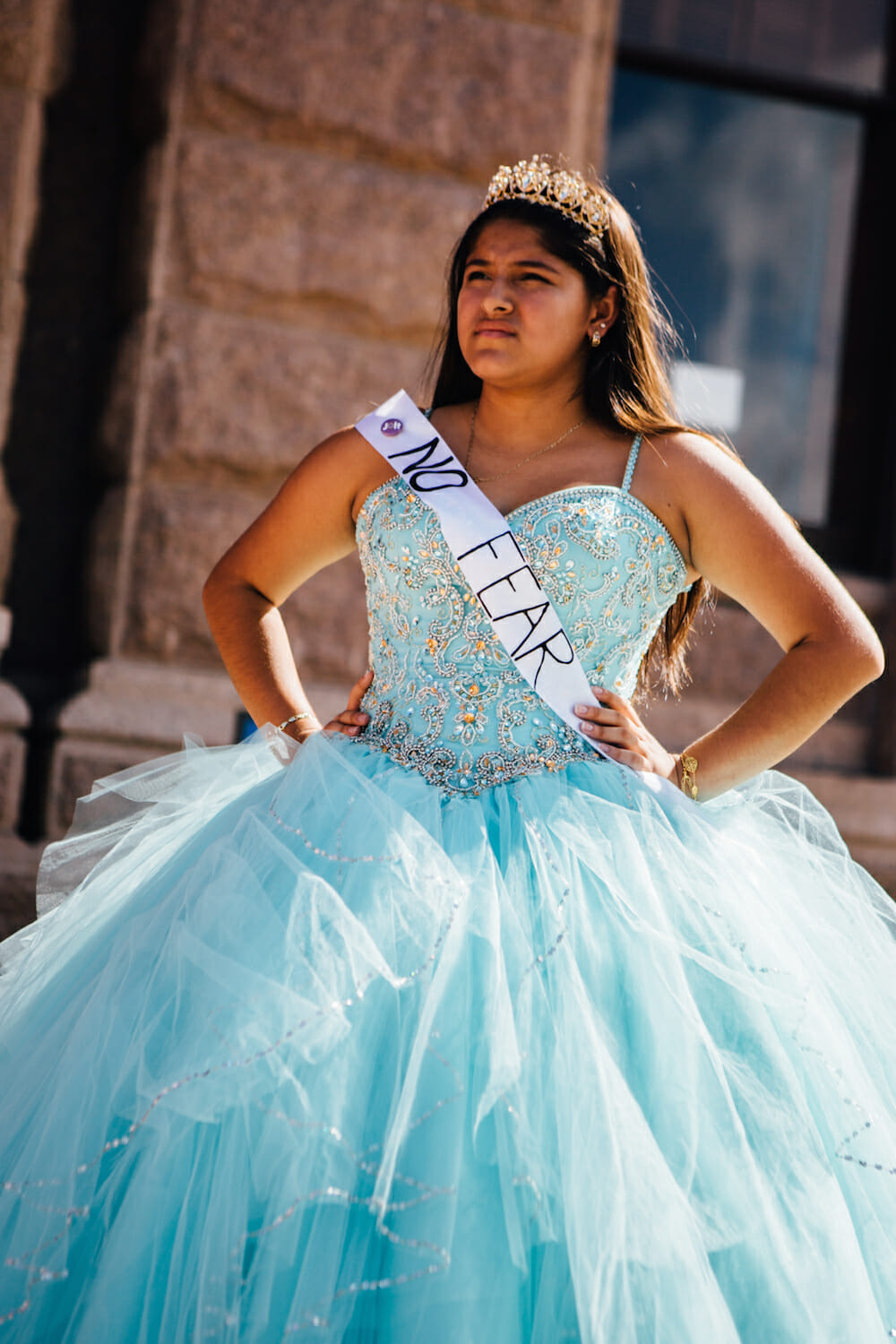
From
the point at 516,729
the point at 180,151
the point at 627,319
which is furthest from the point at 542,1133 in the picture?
the point at 180,151

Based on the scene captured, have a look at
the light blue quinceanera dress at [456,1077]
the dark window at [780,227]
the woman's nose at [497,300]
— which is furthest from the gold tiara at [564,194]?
the dark window at [780,227]

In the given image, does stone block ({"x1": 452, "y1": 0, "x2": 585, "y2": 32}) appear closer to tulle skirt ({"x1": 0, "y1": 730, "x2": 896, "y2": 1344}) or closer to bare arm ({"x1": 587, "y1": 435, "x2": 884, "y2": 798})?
bare arm ({"x1": 587, "y1": 435, "x2": 884, "y2": 798})

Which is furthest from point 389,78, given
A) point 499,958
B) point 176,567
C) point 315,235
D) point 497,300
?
point 499,958

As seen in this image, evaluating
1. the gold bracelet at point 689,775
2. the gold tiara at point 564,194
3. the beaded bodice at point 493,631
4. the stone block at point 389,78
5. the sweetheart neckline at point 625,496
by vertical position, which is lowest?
the gold bracelet at point 689,775

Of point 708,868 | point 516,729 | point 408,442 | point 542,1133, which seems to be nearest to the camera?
point 542,1133

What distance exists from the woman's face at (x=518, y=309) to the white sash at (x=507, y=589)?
20 centimetres

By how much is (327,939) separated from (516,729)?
58cm

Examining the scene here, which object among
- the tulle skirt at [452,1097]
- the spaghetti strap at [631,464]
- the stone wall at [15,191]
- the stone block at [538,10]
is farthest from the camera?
the stone block at [538,10]

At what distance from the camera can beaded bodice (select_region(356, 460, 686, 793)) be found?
2.04 m

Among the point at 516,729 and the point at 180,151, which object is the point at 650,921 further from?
the point at 180,151

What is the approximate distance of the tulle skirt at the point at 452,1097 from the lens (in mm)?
1400

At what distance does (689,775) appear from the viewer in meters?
2.10

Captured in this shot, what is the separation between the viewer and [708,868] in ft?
6.06

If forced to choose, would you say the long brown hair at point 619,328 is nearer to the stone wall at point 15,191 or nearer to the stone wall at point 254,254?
the stone wall at point 254,254
